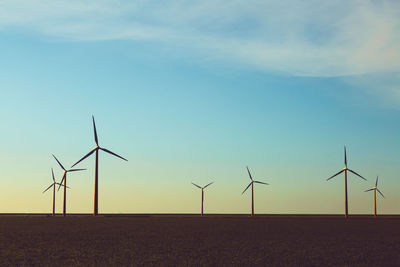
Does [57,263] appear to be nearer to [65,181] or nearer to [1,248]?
[1,248]

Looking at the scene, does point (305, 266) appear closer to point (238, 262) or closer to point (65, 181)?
point (238, 262)

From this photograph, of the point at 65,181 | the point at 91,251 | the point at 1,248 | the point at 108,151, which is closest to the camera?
the point at 91,251

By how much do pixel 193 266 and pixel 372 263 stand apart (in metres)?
9.48

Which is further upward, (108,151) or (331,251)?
(108,151)

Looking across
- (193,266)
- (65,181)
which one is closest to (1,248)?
(193,266)

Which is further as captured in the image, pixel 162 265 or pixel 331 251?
pixel 331 251

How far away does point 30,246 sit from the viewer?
36906mm

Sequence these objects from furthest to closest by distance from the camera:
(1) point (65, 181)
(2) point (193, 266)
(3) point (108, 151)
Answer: (1) point (65, 181)
(3) point (108, 151)
(2) point (193, 266)

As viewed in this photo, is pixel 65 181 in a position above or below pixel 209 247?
above

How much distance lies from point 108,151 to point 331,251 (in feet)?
245

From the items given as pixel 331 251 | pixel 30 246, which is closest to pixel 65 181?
pixel 30 246

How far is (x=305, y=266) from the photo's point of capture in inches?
1008

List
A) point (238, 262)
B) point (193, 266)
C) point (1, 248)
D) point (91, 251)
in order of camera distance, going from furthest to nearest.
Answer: point (1, 248), point (91, 251), point (238, 262), point (193, 266)

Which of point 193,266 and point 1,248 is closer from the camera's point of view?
point 193,266
